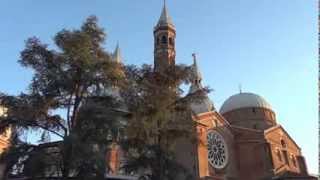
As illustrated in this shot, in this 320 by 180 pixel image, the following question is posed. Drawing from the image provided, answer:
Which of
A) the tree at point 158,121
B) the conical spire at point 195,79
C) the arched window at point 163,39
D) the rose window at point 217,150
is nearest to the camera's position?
the tree at point 158,121

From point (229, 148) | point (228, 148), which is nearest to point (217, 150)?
point (228, 148)

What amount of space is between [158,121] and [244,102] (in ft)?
116

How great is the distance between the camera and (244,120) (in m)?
49.6

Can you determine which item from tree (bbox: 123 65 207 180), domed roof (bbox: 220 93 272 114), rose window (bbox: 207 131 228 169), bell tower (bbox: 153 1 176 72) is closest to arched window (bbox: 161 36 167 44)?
bell tower (bbox: 153 1 176 72)

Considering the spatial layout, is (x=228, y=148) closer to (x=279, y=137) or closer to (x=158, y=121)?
(x=279, y=137)

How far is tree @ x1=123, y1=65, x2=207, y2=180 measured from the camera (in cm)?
1695

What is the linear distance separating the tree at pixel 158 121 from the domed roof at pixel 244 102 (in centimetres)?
3366

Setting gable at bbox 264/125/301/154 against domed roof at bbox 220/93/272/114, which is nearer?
gable at bbox 264/125/301/154

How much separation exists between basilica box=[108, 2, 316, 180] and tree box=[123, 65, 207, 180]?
13.6 metres

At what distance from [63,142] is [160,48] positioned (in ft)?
94.2

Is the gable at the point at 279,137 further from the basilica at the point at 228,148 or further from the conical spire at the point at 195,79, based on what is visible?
the conical spire at the point at 195,79

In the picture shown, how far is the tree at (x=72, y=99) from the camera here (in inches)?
582

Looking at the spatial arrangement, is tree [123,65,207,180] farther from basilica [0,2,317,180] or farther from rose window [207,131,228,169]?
rose window [207,131,228,169]

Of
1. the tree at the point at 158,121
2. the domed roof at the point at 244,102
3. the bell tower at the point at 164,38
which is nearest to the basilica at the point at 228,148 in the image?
the bell tower at the point at 164,38
